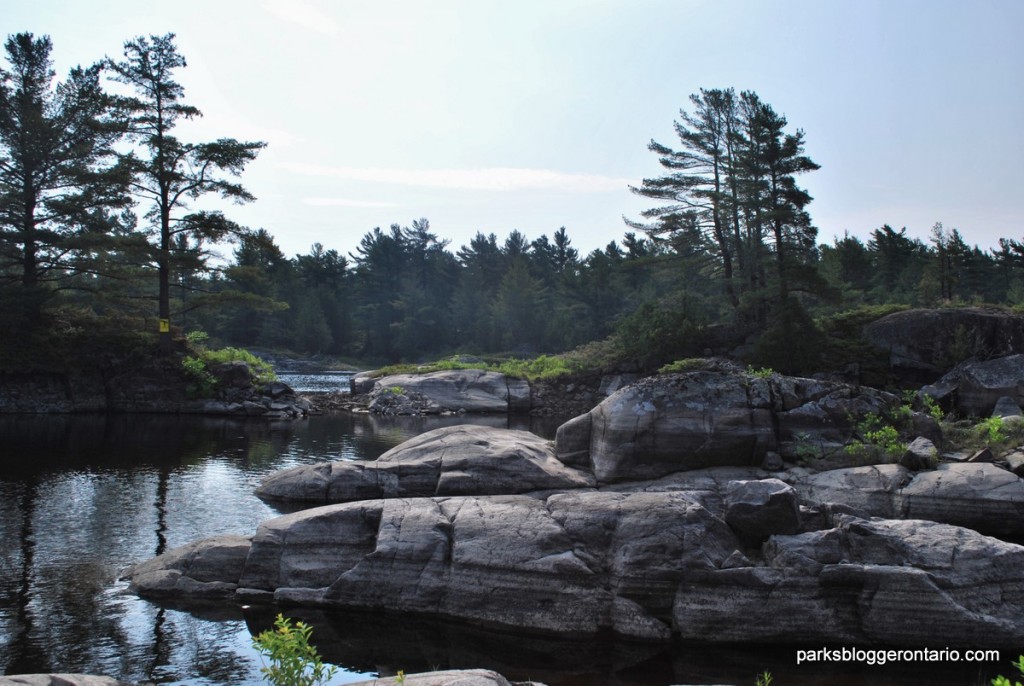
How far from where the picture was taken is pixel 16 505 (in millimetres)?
16484

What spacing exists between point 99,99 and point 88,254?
302 inches

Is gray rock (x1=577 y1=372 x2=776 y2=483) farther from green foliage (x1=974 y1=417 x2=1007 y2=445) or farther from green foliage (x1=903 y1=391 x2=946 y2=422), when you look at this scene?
green foliage (x1=974 y1=417 x2=1007 y2=445)

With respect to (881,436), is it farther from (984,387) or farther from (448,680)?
(448,680)

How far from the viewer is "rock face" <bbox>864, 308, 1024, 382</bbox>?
106ft

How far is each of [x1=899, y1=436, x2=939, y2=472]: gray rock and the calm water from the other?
6.17 meters

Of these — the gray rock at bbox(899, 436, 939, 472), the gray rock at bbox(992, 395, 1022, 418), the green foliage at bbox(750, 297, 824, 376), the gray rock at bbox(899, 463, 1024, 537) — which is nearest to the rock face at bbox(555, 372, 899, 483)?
the gray rock at bbox(899, 436, 939, 472)

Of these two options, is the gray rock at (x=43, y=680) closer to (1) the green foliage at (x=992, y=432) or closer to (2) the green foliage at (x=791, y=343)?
(1) the green foliage at (x=992, y=432)

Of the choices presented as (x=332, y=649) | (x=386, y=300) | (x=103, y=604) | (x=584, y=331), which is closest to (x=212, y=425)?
(x=103, y=604)

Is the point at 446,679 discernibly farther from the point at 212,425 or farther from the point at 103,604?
the point at 212,425

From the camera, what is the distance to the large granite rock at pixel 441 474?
53.0 ft

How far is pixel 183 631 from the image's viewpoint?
10438 mm

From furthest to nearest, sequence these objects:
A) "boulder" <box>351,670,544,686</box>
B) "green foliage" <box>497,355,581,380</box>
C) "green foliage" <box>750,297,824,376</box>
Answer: "green foliage" <box>497,355,581,380</box> → "green foliage" <box>750,297,824,376</box> → "boulder" <box>351,670,544,686</box>

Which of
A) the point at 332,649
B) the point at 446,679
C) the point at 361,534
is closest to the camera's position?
the point at 446,679

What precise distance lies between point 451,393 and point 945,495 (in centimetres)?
2952
